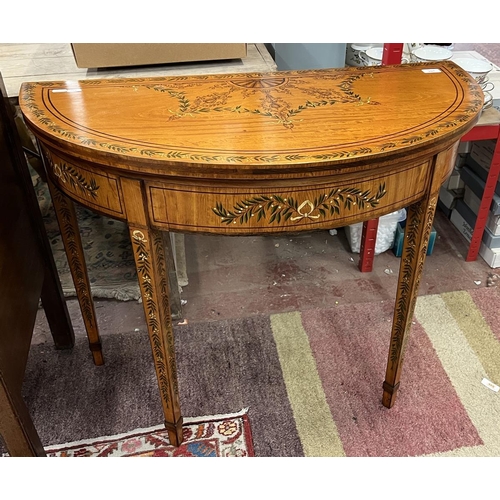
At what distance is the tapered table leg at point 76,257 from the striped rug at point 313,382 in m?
0.09

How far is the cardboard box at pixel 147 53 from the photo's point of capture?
47.3 inches

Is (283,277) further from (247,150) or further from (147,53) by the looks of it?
(247,150)

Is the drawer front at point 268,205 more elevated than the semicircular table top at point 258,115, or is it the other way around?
the semicircular table top at point 258,115

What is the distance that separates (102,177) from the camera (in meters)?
0.82

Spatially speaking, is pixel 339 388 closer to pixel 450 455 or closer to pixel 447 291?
pixel 450 455

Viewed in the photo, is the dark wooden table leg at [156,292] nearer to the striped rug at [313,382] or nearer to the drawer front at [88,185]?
the drawer front at [88,185]

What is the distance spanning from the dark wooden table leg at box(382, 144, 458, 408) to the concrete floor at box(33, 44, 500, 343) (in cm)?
38

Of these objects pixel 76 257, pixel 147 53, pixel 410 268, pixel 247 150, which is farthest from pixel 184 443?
pixel 147 53

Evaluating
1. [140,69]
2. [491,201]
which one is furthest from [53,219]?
[491,201]

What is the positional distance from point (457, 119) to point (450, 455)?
0.70m

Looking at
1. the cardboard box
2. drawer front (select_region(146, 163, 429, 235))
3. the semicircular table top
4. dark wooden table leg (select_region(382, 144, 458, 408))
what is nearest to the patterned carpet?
dark wooden table leg (select_region(382, 144, 458, 408))

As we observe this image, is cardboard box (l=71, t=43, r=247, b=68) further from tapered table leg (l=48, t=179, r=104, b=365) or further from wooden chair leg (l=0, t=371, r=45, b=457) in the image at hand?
wooden chair leg (l=0, t=371, r=45, b=457)

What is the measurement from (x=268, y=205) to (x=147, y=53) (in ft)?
2.09

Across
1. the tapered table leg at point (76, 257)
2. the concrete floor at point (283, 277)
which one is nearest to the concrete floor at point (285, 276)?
the concrete floor at point (283, 277)
